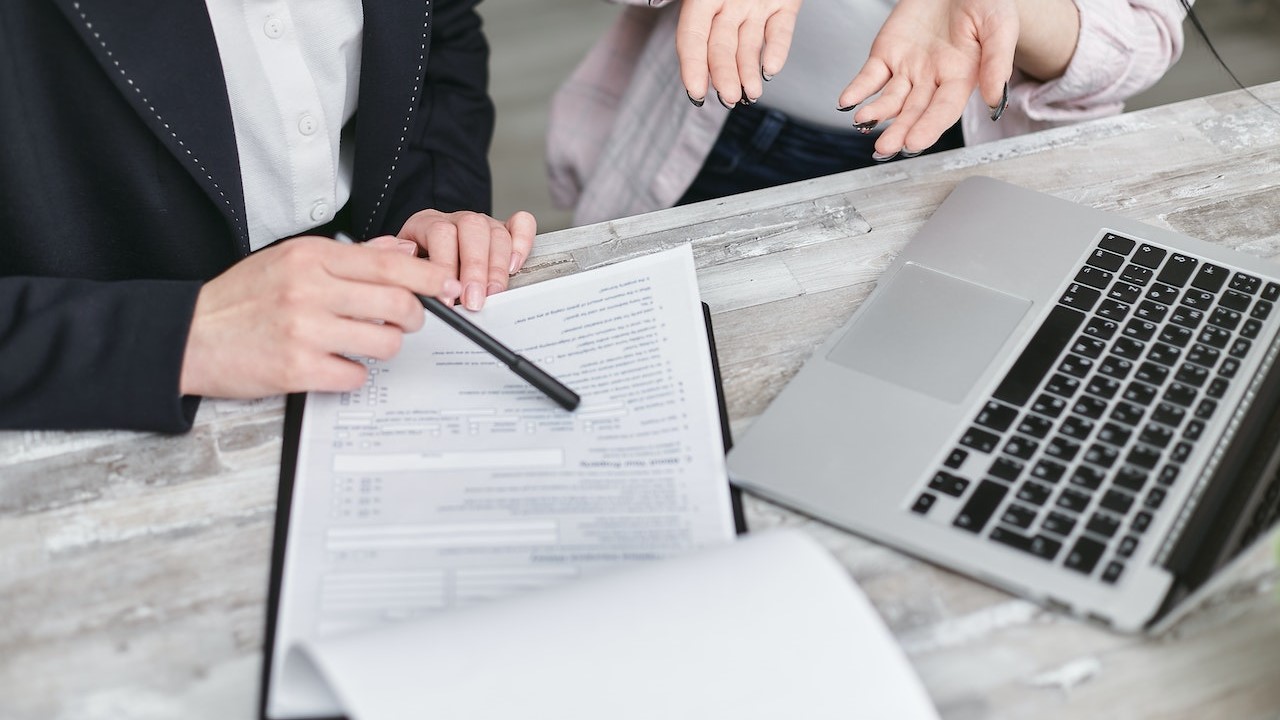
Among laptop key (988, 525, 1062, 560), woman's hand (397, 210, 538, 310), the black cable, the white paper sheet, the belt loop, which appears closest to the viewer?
the white paper sheet

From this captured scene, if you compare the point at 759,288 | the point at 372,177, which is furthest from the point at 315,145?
the point at 759,288

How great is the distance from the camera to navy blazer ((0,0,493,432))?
0.60 m

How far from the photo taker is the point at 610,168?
1.21 m

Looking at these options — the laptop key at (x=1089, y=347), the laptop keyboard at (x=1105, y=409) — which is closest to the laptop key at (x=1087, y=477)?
the laptop keyboard at (x=1105, y=409)

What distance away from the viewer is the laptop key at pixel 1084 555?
1.64 feet

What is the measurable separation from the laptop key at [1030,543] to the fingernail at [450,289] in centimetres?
36

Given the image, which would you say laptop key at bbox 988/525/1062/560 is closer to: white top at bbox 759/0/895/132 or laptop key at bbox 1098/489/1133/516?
laptop key at bbox 1098/489/1133/516

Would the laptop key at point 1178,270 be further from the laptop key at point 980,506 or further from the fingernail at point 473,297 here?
the fingernail at point 473,297

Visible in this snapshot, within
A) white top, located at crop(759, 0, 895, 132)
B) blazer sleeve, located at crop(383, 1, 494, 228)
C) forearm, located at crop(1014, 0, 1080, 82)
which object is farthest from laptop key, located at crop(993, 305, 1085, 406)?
blazer sleeve, located at crop(383, 1, 494, 228)

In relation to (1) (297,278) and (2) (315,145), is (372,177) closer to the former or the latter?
(2) (315,145)

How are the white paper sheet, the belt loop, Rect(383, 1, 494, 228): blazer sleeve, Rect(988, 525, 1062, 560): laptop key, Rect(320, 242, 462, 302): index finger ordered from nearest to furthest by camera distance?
1. the white paper sheet
2. Rect(988, 525, 1062, 560): laptop key
3. Rect(320, 242, 462, 302): index finger
4. Rect(383, 1, 494, 228): blazer sleeve
5. the belt loop

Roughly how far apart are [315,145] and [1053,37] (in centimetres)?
66

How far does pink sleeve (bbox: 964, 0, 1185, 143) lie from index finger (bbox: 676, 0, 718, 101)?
34 centimetres

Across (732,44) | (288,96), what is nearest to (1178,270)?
(732,44)
